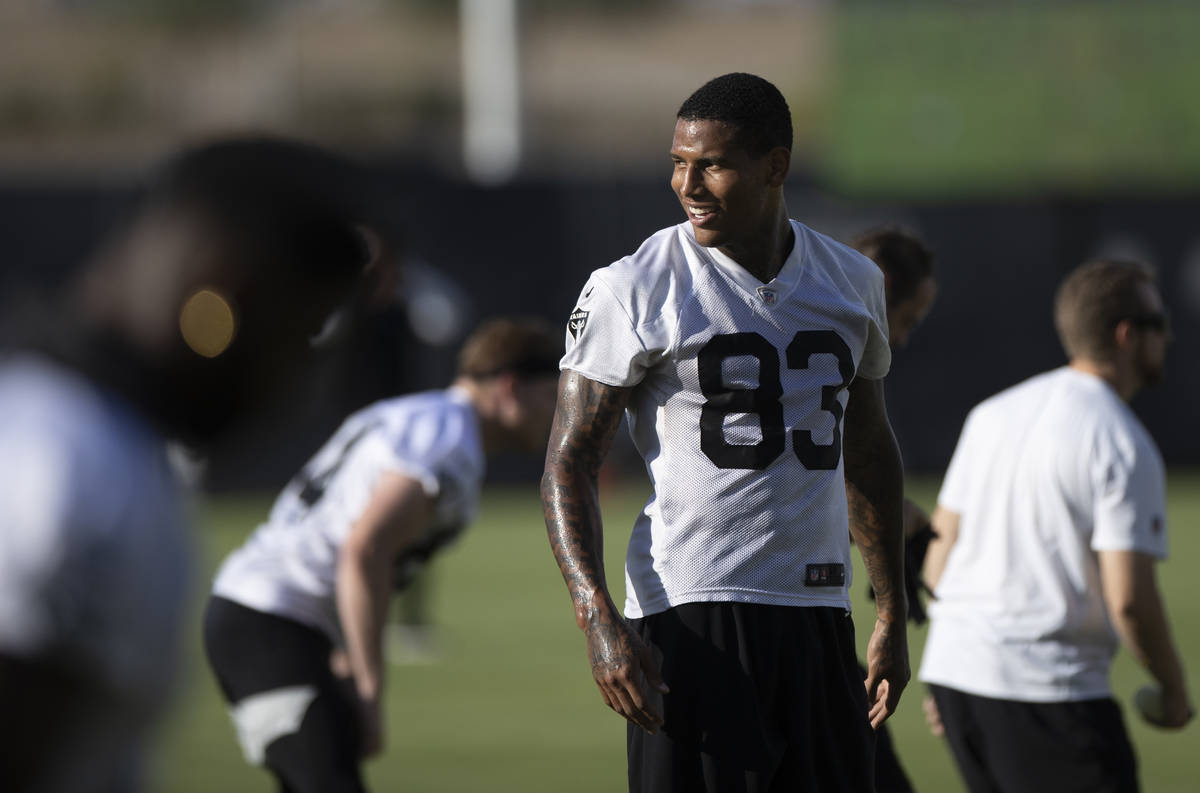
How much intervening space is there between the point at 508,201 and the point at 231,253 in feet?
62.8

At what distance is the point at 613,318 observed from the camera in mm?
3846

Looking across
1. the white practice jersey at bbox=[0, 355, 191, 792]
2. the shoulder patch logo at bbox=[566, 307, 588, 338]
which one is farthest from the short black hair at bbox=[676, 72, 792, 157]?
the white practice jersey at bbox=[0, 355, 191, 792]

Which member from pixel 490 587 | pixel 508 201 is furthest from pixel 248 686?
pixel 508 201

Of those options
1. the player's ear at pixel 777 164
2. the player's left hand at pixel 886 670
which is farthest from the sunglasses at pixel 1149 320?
the player's ear at pixel 777 164

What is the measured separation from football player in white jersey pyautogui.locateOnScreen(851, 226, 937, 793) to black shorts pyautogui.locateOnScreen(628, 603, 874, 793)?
0.98 m

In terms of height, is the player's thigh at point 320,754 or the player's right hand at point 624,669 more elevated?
the player's right hand at point 624,669

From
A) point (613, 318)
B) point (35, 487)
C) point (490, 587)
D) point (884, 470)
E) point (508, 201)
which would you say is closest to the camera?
point (35, 487)

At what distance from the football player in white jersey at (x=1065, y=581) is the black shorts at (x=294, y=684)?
6.00ft

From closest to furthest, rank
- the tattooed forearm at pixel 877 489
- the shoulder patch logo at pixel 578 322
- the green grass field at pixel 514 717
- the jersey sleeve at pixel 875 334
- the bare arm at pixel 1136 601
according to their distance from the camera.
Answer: the shoulder patch logo at pixel 578 322 → the jersey sleeve at pixel 875 334 → the tattooed forearm at pixel 877 489 → the bare arm at pixel 1136 601 → the green grass field at pixel 514 717

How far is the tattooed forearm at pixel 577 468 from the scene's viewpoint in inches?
151

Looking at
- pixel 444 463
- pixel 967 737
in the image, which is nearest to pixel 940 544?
pixel 967 737

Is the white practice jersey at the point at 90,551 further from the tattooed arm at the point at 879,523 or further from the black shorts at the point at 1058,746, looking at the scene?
the black shorts at the point at 1058,746

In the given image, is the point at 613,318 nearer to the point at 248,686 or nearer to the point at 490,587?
the point at 248,686

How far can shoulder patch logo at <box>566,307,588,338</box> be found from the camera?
388 cm
